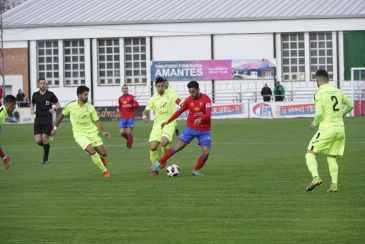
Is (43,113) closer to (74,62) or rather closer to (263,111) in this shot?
(263,111)

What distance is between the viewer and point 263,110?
51.8 m

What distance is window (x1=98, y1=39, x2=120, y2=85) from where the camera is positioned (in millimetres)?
62875

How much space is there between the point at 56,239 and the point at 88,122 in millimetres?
8363

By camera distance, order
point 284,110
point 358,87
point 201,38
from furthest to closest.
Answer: point 201,38 → point 358,87 → point 284,110

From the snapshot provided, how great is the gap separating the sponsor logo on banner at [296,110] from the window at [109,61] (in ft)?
49.9

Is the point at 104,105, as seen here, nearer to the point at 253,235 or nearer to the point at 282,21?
the point at 282,21

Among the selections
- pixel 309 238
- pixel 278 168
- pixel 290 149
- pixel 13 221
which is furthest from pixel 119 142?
pixel 309 238

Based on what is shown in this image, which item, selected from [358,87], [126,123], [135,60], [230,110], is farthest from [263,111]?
[126,123]

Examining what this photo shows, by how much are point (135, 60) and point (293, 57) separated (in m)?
10.6

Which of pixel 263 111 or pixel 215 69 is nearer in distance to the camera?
pixel 263 111

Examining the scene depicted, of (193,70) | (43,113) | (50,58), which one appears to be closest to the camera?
(43,113)

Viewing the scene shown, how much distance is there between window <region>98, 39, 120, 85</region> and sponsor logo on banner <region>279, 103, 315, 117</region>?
49.9ft

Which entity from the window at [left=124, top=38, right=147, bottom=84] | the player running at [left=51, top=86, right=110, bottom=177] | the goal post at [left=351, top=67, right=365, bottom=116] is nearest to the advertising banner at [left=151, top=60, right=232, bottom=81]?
the window at [left=124, top=38, right=147, bottom=84]

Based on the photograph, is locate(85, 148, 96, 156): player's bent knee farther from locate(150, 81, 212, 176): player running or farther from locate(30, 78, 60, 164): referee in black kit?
locate(30, 78, 60, 164): referee in black kit
